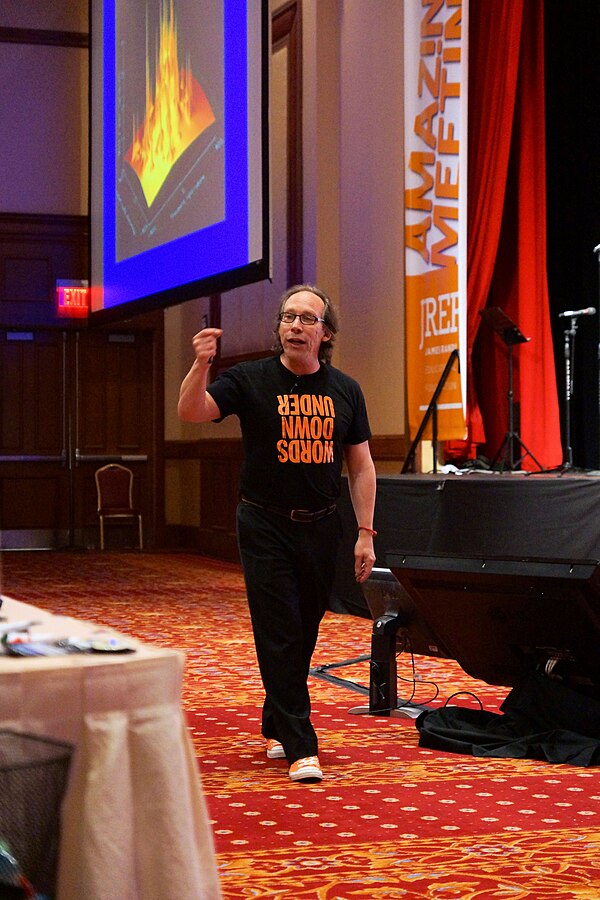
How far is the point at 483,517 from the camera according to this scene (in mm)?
6852

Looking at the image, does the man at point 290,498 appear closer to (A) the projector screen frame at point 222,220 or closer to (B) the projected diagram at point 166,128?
(A) the projector screen frame at point 222,220

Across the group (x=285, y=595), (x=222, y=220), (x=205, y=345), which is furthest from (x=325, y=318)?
(x=222, y=220)

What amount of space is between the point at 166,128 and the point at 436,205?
235 centimetres

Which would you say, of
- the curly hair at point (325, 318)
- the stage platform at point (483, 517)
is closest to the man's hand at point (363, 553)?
the curly hair at point (325, 318)

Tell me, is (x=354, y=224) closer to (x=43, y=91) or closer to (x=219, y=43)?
(x=219, y=43)

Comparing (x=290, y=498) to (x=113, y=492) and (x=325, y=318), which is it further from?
(x=113, y=492)

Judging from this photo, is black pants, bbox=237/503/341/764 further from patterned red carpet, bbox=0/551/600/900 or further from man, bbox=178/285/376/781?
patterned red carpet, bbox=0/551/600/900

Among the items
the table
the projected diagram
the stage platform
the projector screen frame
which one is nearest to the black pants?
the stage platform

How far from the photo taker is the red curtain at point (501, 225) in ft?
29.3

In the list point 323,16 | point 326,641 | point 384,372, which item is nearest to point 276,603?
point 326,641

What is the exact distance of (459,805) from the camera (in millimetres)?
3566

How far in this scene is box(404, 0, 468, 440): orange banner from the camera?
27.3 ft

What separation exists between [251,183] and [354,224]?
206 cm

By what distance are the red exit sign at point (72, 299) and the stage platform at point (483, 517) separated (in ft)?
20.4
